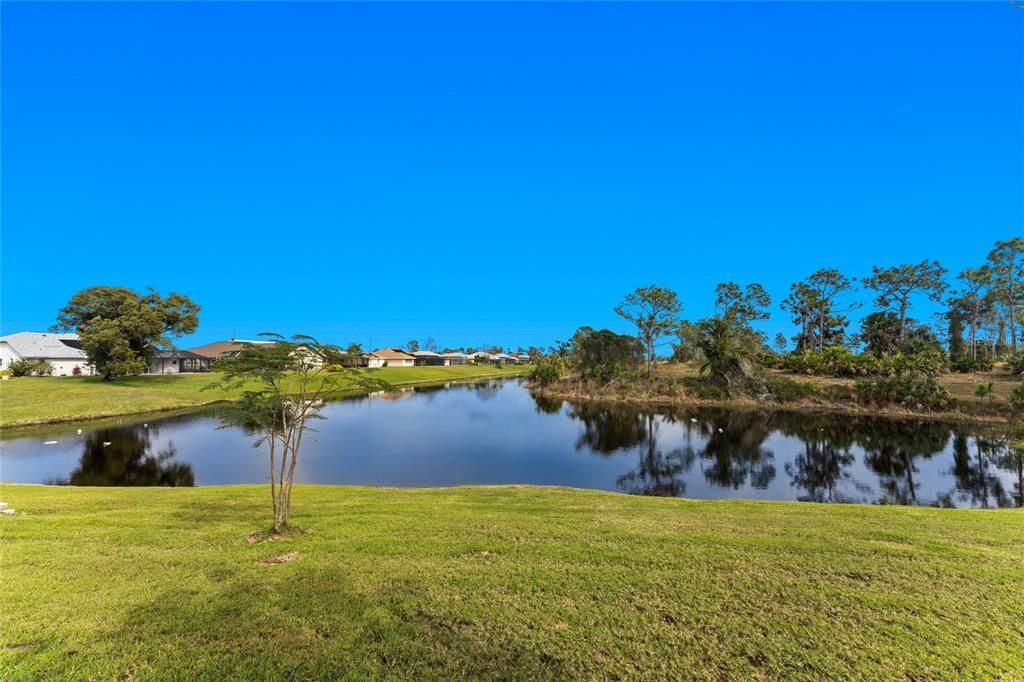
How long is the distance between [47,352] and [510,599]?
66.0 m

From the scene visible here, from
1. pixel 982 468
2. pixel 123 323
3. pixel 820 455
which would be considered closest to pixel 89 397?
pixel 123 323

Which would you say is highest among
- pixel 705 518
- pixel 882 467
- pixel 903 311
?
pixel 903 311

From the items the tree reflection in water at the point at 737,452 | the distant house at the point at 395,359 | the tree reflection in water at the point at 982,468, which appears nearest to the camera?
the tree reflection in water at the point at 982,468

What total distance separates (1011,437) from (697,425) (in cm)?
1518

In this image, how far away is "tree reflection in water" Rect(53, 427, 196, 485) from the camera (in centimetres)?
1524

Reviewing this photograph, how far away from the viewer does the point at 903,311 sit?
5391cm

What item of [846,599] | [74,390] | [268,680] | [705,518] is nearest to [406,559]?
[268,680]

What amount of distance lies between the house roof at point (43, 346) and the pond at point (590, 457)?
110 feet

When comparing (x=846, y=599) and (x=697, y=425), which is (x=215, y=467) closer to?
(x=846, y=599)

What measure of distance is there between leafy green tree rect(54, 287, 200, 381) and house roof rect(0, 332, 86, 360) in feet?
11.9

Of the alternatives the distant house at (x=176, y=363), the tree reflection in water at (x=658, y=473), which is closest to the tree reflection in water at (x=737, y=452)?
the tree reflection in water at (x=658, y=473)

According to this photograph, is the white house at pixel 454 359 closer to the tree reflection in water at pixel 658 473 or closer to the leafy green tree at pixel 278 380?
the tree reflection in water at pixel 658 473

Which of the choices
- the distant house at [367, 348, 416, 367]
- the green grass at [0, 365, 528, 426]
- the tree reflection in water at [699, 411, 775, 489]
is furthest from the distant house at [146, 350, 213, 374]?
the tree reflection in water at [699, 411, 775, 489]

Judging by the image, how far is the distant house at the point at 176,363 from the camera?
56438 millimetres
